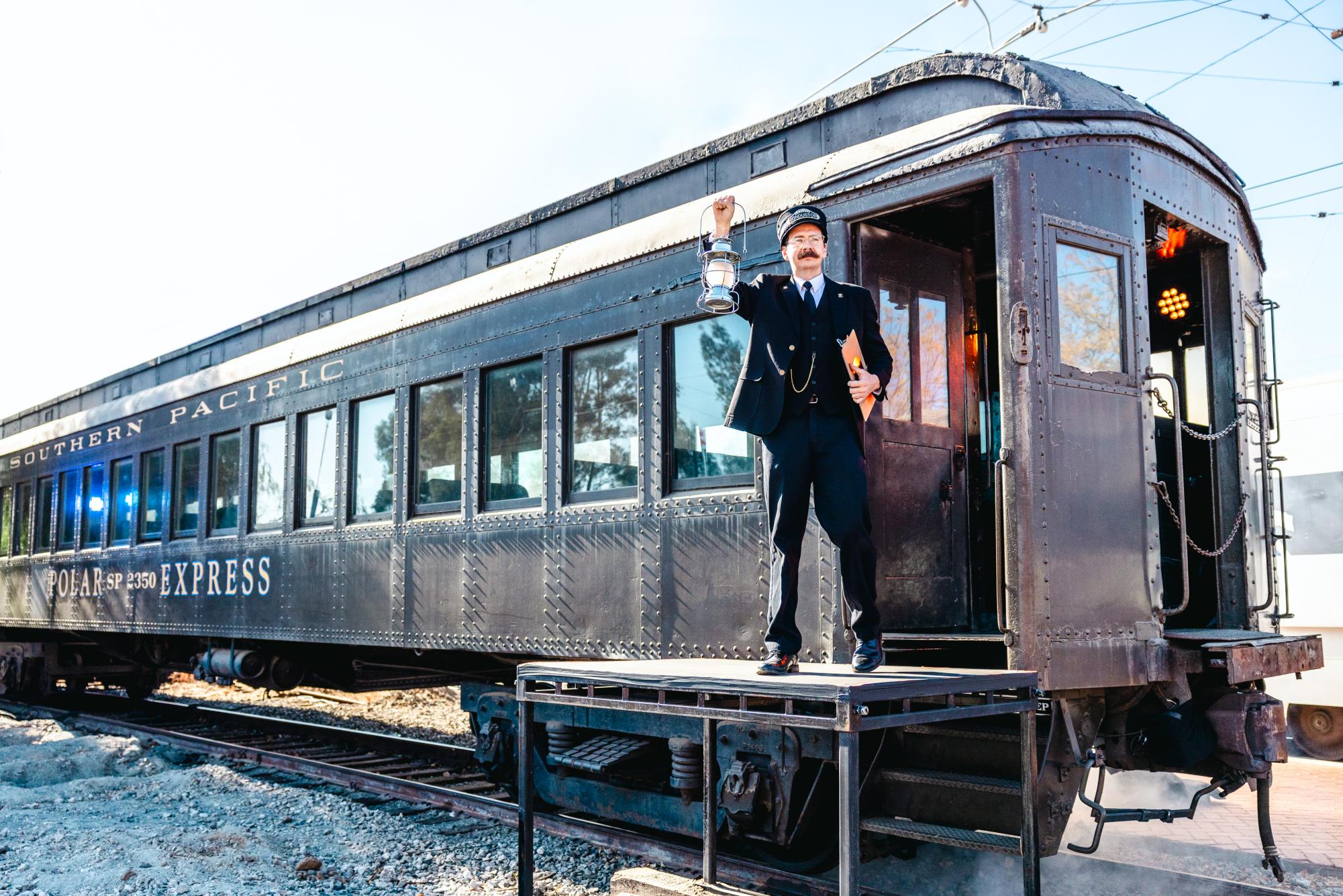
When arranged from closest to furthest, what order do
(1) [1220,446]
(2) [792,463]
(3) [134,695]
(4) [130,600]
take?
(2) [792,463] < (1) [1220,446] < (4) [130,600] < (3) [134,695]

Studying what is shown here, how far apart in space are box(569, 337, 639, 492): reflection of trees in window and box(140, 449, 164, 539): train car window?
585 centimetres

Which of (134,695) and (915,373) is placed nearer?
(915,373)

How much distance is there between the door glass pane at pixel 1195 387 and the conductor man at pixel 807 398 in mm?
2596

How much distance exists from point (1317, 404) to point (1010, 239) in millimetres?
6775

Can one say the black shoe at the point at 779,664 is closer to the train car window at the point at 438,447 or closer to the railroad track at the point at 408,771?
the railroad track at the point at 408,771

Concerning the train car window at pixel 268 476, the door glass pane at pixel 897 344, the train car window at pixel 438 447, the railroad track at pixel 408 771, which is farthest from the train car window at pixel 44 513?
the door glass pane at pixel 897 344

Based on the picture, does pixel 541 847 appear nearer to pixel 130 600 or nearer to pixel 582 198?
pixel 582 198

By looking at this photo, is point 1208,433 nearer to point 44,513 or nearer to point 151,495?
point 151,495

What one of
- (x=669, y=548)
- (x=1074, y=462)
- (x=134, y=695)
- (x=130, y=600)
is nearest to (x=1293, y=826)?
(x=1074, y=462)

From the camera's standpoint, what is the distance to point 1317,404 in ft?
31.2

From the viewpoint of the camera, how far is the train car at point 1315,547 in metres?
8.95

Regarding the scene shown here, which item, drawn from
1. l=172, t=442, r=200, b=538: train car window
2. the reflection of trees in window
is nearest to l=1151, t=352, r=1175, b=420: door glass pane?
the reflection of trees in window

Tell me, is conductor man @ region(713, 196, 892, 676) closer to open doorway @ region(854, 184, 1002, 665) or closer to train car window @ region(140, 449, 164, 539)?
open doorway @ region(854, 184, 1002, 665)

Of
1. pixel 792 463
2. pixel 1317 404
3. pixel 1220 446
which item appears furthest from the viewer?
pixel 1317 404
